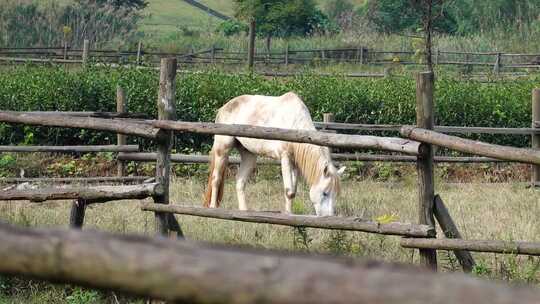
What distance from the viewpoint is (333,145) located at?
20.0 feet

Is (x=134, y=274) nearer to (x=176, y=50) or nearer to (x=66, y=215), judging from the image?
(x=66, y=215)

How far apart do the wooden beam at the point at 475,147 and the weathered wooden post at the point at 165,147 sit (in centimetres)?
153

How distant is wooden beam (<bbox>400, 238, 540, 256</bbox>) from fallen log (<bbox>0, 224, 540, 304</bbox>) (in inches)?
146

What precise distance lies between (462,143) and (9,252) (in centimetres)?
392

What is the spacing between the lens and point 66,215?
9.66 metres

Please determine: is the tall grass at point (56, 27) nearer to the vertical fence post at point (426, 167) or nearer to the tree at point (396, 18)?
the tree at point (396, 18)

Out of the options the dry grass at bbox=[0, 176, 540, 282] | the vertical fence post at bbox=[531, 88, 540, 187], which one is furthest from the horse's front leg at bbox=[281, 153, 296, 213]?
the vertical fence post at bbox=[531, 88, 540, 187]

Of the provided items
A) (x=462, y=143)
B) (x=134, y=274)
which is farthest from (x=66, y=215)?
(x=134, y=274)

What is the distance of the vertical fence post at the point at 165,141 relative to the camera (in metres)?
6.54

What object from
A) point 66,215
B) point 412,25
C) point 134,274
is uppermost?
point 412,25

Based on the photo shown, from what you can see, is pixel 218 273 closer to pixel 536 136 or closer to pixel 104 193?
pixel 104 193

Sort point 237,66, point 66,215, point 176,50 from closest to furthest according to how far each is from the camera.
A: point 66,215
point 237,66
point 176,50

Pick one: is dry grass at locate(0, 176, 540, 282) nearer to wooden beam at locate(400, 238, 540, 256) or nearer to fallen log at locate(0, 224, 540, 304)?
wooden beam at locate(400, 238, 540, 256)

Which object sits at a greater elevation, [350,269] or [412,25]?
[412,25]
